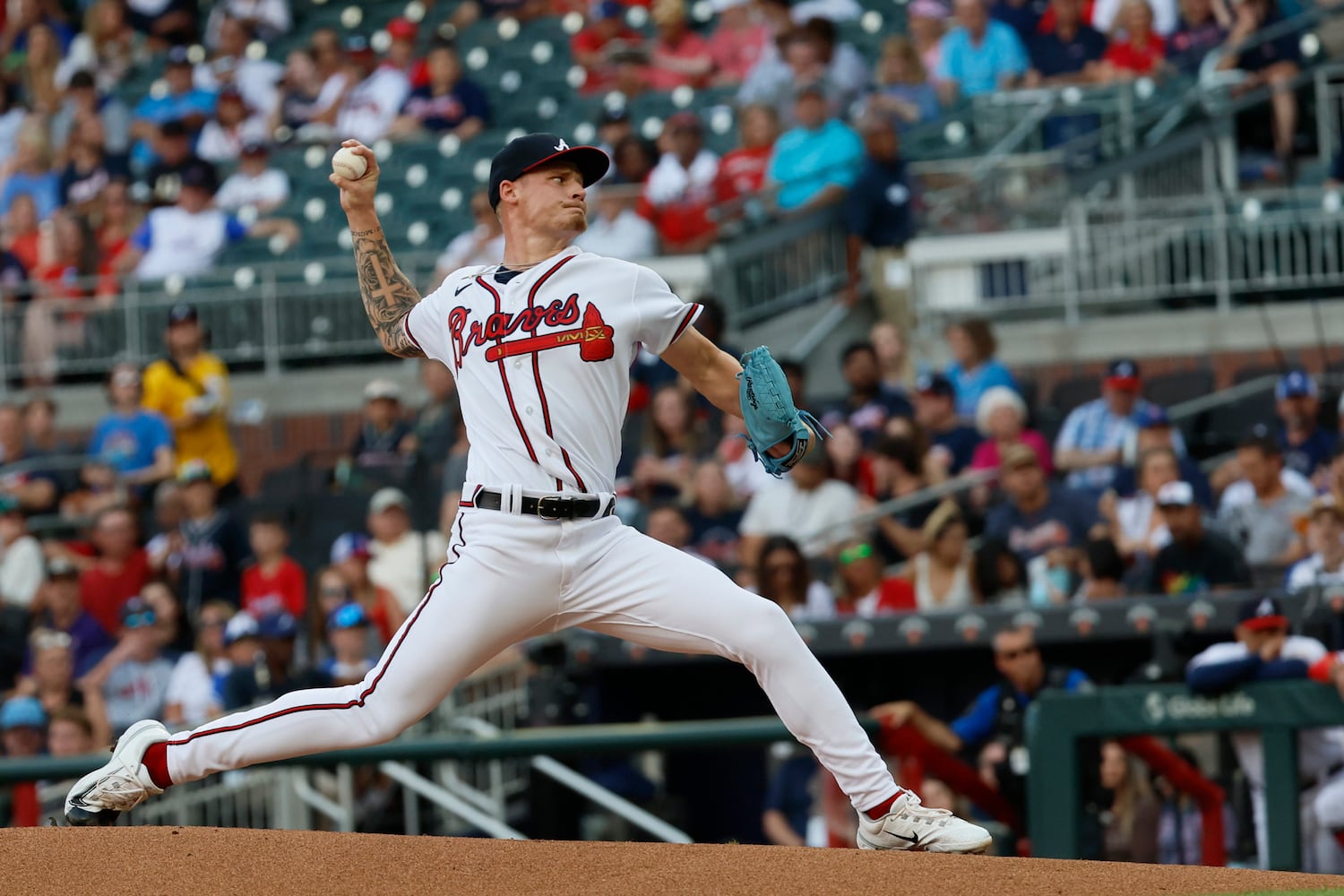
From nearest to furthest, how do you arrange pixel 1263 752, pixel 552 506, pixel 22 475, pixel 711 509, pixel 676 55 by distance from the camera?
pixel 552 506 < pixel 1263 752 < pixel 711 509 < pixel 22 475 < pixel 676 55

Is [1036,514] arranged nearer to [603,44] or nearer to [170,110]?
[603,44]

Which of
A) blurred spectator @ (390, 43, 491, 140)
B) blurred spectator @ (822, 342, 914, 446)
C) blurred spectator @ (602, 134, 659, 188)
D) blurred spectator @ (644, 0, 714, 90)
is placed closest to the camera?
blurred spectator @ (822, 342, 914, 446)

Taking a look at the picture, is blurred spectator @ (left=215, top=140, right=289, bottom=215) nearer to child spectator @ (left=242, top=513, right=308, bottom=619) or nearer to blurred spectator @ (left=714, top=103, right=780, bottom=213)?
blurred spectator @ (left=714, top=103, right=780, bottom=213)

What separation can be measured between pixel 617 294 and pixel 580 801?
4239 millimetres

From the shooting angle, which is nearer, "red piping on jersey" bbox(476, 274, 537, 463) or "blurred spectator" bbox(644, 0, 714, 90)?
"red piping on jersey" bbox(476, 274, 537, 463)

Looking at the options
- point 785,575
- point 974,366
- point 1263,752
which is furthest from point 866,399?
point 1263,752

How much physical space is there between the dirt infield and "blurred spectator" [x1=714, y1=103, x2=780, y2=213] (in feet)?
25.1

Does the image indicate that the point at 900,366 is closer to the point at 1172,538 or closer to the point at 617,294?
the point at 1172,538

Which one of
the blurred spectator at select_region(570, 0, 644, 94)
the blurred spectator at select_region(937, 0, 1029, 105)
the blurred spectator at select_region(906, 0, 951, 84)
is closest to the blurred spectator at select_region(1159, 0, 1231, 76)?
the blurred spectator at select_region(937, 0, 1029, 105)

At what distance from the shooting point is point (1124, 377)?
9.48 meters

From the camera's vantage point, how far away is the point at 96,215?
14273 mm

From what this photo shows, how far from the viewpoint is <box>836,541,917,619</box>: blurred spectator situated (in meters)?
8.86

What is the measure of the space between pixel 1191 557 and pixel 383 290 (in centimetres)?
422

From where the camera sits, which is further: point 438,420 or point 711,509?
point 438,420
